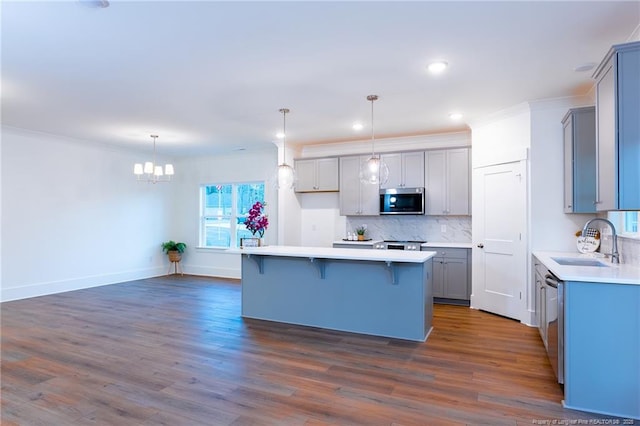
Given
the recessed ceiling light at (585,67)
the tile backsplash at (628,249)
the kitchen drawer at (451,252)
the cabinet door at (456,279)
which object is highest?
the recessed ceiling light at (585,67)

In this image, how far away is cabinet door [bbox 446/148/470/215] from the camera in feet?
18.3

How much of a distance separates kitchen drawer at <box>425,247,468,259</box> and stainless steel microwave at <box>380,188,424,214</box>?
0.66 m

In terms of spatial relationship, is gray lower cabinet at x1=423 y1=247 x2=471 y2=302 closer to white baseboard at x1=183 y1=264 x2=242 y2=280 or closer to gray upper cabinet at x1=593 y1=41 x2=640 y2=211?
gray upper cabinet at x1=593 y1=41 x2=640 y2=211

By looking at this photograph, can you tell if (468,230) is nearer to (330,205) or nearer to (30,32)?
(330,205)

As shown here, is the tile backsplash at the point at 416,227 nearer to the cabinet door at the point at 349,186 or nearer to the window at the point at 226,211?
the cabinet door at the point at 349,186

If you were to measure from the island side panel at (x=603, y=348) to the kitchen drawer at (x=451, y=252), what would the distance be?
2946mm

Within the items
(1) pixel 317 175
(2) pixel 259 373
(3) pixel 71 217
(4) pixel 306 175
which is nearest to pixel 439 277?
(1) pixel 317 175

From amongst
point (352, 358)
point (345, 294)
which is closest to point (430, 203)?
point (345, 294)

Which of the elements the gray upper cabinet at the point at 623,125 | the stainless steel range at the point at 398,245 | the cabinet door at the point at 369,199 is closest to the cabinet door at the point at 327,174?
the cabinet door at the point at 369,199

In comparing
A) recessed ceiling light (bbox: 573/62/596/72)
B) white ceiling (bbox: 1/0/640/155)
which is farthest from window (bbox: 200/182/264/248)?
recessed ceiling light (bbox: 573/62/596/72)

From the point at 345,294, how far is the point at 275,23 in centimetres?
282

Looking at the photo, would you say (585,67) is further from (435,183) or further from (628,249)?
(435,183)

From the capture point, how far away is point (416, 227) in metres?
6.22

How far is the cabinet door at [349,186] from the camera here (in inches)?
251
